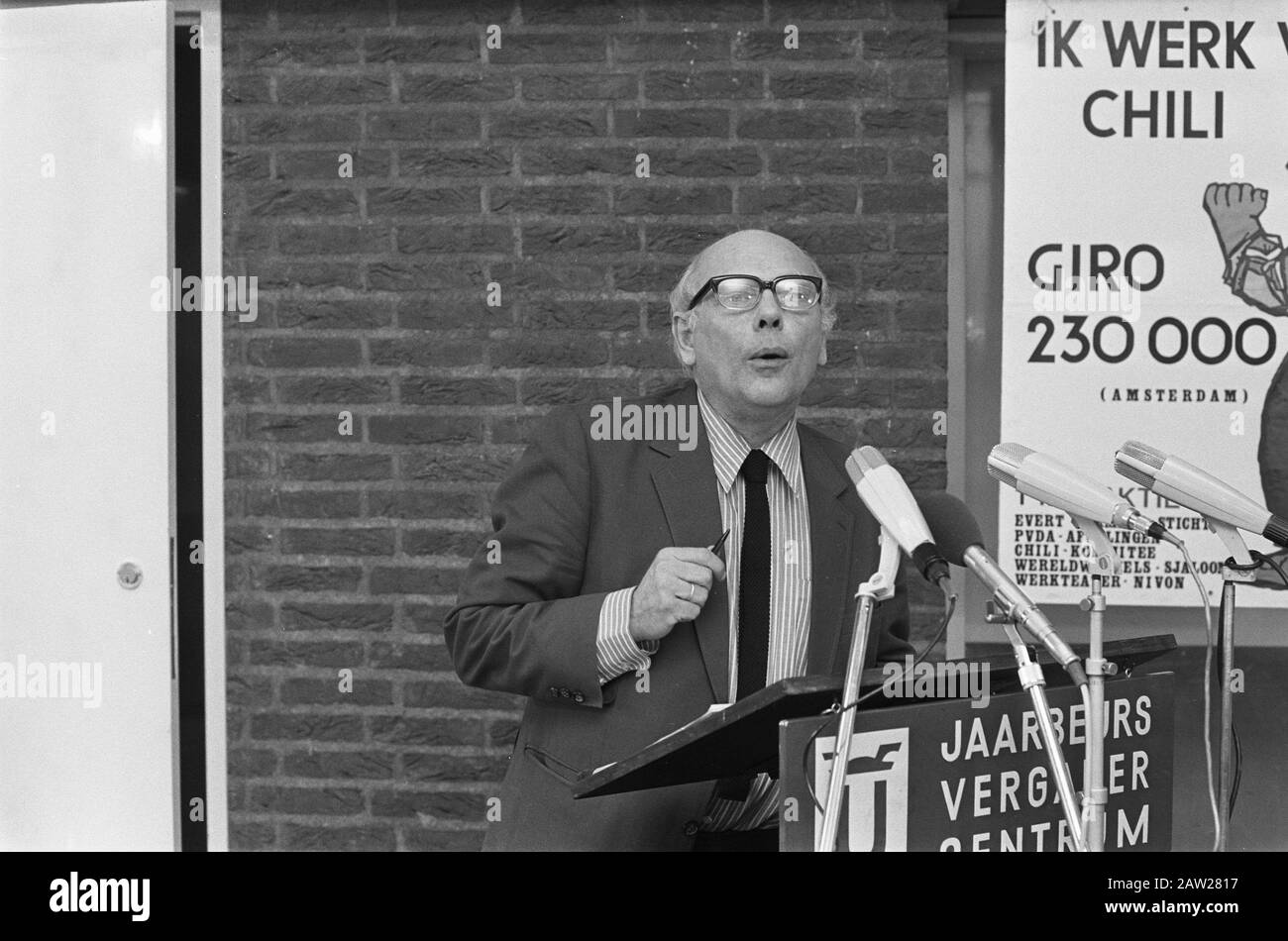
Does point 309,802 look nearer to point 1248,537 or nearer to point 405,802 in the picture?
point 405,802

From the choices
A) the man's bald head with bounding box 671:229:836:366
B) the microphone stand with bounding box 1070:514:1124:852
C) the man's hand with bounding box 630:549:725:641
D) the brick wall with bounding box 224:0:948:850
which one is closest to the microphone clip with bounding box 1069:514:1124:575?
the microphone stand with bounding box 1070:514:1124:852

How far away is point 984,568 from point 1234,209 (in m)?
2.39

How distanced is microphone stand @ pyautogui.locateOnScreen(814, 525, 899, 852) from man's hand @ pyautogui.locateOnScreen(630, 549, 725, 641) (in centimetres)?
56

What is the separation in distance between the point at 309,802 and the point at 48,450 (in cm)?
137

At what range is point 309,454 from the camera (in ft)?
13.6

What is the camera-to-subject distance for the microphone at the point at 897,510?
77.3 inches

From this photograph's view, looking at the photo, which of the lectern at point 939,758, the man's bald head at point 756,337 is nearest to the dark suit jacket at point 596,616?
the man's bald head at point 756,337

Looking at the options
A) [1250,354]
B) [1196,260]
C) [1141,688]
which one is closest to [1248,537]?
[1250,354]

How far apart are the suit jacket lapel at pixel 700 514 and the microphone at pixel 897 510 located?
32.5 inches

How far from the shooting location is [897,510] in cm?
201

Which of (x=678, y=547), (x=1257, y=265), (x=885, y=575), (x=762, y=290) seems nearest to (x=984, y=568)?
(x=885, y=575)

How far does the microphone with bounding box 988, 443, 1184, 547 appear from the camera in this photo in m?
2.04

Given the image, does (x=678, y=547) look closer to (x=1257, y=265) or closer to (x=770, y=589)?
(x=770, y=589)

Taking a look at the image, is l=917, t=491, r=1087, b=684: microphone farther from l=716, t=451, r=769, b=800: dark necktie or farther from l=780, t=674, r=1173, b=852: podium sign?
l=716, t=451, r=769, b=800: dark necktie
